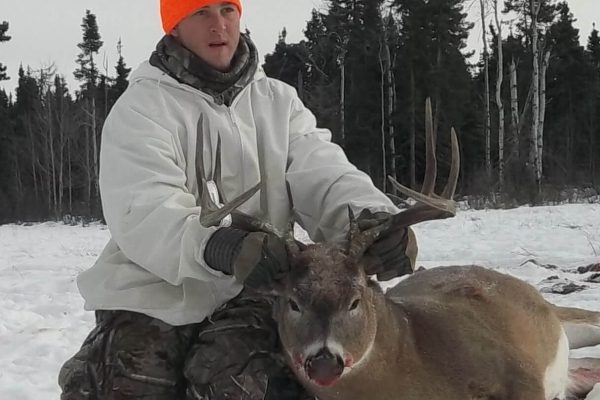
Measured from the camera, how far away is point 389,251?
277cm

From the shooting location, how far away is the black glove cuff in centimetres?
260

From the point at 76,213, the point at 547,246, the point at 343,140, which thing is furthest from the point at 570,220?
the point at 76,213

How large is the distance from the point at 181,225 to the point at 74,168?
39278 millimetres

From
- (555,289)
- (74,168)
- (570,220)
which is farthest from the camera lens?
(74,168)

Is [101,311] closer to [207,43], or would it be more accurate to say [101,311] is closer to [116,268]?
[116,268]

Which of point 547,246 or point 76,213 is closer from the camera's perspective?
point 547,246

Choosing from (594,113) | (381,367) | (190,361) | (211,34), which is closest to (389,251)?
(381,367)

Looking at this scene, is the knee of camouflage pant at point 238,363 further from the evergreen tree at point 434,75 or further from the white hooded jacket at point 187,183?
the evergreen tree at point 434,75

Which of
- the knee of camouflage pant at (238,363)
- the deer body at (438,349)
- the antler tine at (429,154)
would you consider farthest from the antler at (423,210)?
the knee of camouflage pant at (238,363)

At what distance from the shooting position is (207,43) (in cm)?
330

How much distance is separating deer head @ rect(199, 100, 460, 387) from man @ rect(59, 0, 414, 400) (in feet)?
0.21

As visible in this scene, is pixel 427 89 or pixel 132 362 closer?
pixel 132 362

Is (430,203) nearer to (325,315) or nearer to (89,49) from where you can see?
(325,315)

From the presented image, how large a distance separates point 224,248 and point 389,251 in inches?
22.8
